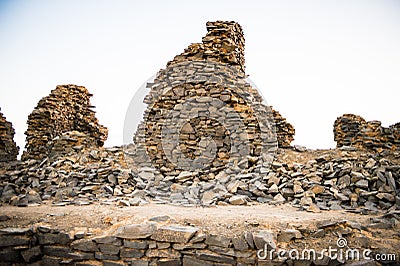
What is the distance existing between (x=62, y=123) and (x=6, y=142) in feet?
7.93

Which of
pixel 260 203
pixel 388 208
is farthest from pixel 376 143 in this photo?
pixel 260 203

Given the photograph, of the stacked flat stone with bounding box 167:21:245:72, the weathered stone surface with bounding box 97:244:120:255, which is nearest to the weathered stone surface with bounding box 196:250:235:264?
the weathered stone surface with bounding box 97:244:120:255

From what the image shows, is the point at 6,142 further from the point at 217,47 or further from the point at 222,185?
the point at 222,185

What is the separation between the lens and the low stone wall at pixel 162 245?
3795mm

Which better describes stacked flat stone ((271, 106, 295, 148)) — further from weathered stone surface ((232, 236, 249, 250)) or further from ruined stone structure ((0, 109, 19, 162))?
ruined stone structure ((0, 109, 19, 162))

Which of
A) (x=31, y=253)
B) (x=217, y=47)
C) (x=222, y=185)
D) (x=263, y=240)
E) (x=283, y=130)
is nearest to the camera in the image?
(x=263, y=240)

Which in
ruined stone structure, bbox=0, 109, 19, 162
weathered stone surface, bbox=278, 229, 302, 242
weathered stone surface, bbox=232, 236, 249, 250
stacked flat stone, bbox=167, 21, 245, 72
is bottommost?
weathered stone surface, bbox=232, 236, 249, 250

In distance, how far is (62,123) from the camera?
1245 centimetres

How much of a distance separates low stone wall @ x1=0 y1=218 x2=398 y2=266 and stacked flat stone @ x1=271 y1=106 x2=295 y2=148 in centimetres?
854

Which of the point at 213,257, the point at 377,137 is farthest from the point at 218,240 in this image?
the point at 377,137

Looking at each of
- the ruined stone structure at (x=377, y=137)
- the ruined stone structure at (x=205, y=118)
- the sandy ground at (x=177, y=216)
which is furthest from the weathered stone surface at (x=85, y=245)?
the ruined stone structure at (x=377, y=137)

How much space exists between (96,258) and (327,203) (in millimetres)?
4551

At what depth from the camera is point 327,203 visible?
580 centimetres

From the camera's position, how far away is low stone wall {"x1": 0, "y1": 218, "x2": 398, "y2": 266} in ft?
12.5
